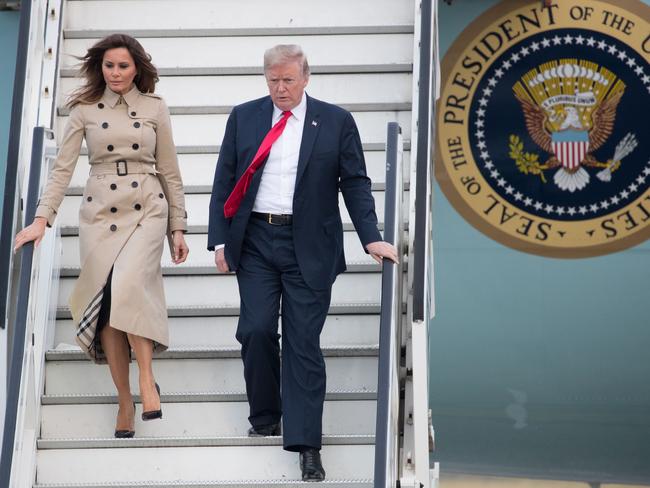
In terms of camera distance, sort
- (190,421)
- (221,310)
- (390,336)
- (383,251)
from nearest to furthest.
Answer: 1. (390,336)
2. (383,251)
3. (190,421)
4. (221,310)

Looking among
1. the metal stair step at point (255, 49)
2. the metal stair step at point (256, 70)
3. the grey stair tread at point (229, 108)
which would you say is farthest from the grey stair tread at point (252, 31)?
the grey stair tread at point (229, 108)

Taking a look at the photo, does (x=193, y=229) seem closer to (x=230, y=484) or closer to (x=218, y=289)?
(x=218, y=289)

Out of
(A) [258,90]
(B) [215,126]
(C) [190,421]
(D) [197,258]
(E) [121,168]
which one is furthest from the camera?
(A) [258,90]

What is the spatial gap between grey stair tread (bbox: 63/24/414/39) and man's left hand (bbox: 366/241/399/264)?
76.6 inches

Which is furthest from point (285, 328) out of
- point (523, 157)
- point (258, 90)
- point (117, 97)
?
point (523, 157)

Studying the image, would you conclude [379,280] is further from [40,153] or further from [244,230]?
[40,153]

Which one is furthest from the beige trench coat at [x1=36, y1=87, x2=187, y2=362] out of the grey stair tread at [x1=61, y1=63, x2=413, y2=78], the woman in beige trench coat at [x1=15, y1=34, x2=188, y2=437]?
the grey stair tread at [x1=61, y1=63, x2=413, y2=78]

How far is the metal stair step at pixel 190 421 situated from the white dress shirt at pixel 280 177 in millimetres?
874

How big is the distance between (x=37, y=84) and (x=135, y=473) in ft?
6.08

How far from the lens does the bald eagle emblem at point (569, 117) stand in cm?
721

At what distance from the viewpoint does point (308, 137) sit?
5125 millimetres

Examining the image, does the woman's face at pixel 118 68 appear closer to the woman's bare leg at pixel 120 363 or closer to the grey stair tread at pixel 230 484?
the woman's bare leg at pixel 120 363

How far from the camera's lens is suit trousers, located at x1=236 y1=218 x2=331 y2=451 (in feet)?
16.6

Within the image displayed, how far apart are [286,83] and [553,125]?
2.58 m
